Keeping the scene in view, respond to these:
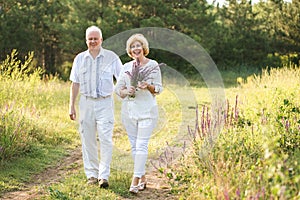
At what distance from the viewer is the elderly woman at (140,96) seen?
4.51 metres

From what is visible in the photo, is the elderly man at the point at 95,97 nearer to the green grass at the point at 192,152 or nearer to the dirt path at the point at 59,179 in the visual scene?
the green grass at the point at 192,152

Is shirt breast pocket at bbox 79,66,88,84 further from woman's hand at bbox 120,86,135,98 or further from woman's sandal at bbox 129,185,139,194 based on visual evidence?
woman's sandal at bbox 129,185,139,194

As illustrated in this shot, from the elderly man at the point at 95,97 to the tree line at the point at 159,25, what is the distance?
14677 mm

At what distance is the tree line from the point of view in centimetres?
1977

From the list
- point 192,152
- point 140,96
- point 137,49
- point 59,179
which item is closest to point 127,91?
point 140,96

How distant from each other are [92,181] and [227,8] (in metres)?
21.4

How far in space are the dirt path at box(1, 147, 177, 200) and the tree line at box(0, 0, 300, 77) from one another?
1392 centimetres

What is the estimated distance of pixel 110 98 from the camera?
4.81 metres

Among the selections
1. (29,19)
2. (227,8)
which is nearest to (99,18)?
(29,19)

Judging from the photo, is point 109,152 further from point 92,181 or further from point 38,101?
point 38,101

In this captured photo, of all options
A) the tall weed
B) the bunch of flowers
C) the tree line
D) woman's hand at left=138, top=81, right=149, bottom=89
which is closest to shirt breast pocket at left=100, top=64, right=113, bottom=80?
the bunch of flowers

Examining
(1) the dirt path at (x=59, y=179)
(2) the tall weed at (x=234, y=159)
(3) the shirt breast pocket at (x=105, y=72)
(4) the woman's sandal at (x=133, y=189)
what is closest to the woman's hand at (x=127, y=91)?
(3) the shirt breast pocket at (x=105, y=72)

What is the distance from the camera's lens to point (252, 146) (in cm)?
435

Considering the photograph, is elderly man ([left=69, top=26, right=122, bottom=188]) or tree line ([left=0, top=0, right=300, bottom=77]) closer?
elderly man ([left=69, top=26, right=122, bottom=188])
